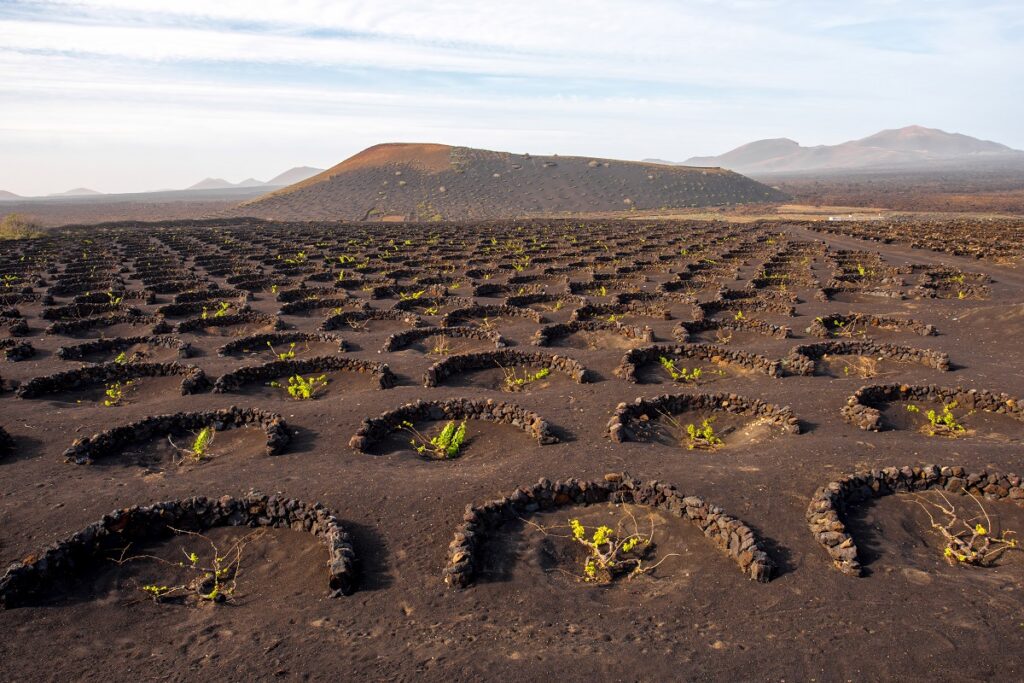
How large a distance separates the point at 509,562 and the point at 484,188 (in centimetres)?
9166

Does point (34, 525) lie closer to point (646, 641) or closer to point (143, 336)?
point (646, 641)

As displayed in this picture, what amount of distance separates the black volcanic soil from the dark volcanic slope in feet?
235

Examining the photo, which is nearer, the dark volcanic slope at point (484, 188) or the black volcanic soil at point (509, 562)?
the black volcanic soil at point (509, 562)

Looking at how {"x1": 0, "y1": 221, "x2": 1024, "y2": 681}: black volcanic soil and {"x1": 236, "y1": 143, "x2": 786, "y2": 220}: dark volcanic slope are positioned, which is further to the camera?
{"x1": 236, "y1": 143, "x2": 786, "y2": 220}: dark volcanic slope

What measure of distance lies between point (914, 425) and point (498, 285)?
16549 mm

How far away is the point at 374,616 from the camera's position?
6.05 m

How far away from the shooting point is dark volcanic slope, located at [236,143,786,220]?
86.5 metres

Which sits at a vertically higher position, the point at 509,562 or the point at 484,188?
the point at 484,188

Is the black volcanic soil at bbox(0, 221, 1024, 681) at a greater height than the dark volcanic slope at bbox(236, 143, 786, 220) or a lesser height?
lesser

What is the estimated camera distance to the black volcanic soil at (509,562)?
5391 millimetres

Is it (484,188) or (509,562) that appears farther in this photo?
(484,188)

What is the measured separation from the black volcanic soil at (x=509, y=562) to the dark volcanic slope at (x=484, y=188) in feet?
235

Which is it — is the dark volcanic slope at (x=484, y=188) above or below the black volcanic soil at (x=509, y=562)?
above

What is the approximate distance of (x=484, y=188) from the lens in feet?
310
